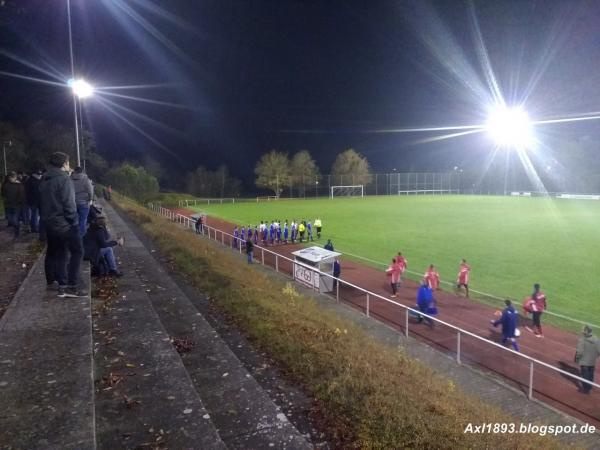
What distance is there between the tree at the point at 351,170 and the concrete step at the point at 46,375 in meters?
94.8

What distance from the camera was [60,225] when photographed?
17.0ft

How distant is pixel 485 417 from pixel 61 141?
5395 centimetres

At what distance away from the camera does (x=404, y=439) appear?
144 inches

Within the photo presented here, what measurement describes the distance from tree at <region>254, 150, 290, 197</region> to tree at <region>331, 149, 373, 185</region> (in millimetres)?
11841

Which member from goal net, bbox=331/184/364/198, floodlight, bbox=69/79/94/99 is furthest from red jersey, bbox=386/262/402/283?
goal net, bbox=331/184/364/198

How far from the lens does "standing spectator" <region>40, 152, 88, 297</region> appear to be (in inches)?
203

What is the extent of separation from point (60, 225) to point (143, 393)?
262 centimetres

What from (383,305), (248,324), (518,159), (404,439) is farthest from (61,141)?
(518,159)

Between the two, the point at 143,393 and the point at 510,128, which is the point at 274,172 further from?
the point at 143,393

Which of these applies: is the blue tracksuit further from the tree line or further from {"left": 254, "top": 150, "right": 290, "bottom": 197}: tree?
{"left": 254, "top": 150, "right": 290, "bottom": 197}: tree

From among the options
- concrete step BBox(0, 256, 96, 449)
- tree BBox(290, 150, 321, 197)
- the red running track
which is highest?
tree BBox(290, 150, 321, 197)

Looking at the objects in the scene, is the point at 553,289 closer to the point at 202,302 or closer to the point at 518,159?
the point at 202,302

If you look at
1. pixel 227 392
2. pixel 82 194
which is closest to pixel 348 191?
pixel 82 194

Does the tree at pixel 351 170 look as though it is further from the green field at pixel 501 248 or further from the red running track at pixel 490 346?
the red running track at pixel 490 346
